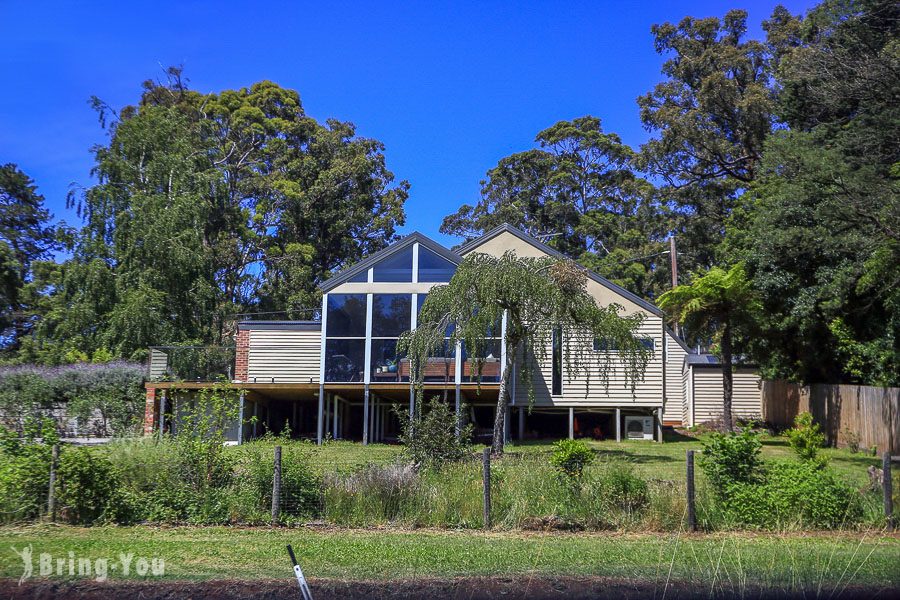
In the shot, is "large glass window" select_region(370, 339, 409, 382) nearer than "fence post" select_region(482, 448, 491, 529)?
No

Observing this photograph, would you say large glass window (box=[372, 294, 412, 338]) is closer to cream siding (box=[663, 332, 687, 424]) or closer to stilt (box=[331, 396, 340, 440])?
stilt (box=[331, 396, 340, 440])

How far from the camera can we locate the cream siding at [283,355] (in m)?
28.3

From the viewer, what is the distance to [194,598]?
823 cm

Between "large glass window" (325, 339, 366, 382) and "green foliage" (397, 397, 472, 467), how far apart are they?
1199cm

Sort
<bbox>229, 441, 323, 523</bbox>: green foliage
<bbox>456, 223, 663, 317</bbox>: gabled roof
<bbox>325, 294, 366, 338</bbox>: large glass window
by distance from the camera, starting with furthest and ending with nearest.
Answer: <bbox>456, 223, 663, 317</bbox>: gabled roof
<bbox>325, 294, 366, 338</bbox>: large glass window
<bbox>229, 441, 323, 523</bbox>: green foliage

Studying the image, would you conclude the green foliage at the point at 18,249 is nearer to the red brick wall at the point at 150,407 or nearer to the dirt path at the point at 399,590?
the red brick wall at the point at 150,407

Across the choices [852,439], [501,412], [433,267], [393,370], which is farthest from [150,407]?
[852,439]

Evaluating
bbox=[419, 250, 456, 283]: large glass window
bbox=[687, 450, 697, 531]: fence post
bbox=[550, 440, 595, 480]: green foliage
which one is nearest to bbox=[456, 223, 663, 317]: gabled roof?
bbox=[419, 250, 456, 283]: large glass window

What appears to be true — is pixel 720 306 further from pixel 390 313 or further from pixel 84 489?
pixel 84 489

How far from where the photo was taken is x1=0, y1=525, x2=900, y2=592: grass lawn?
9.10m

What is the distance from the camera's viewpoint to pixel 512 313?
20891 millimetres

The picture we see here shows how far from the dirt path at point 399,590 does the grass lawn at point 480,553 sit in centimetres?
24

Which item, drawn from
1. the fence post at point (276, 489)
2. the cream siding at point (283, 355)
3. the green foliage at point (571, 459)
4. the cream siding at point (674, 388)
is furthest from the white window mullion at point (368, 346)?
the cream siding at point (674, 388)

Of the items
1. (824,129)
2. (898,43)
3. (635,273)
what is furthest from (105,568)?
(635,273)
